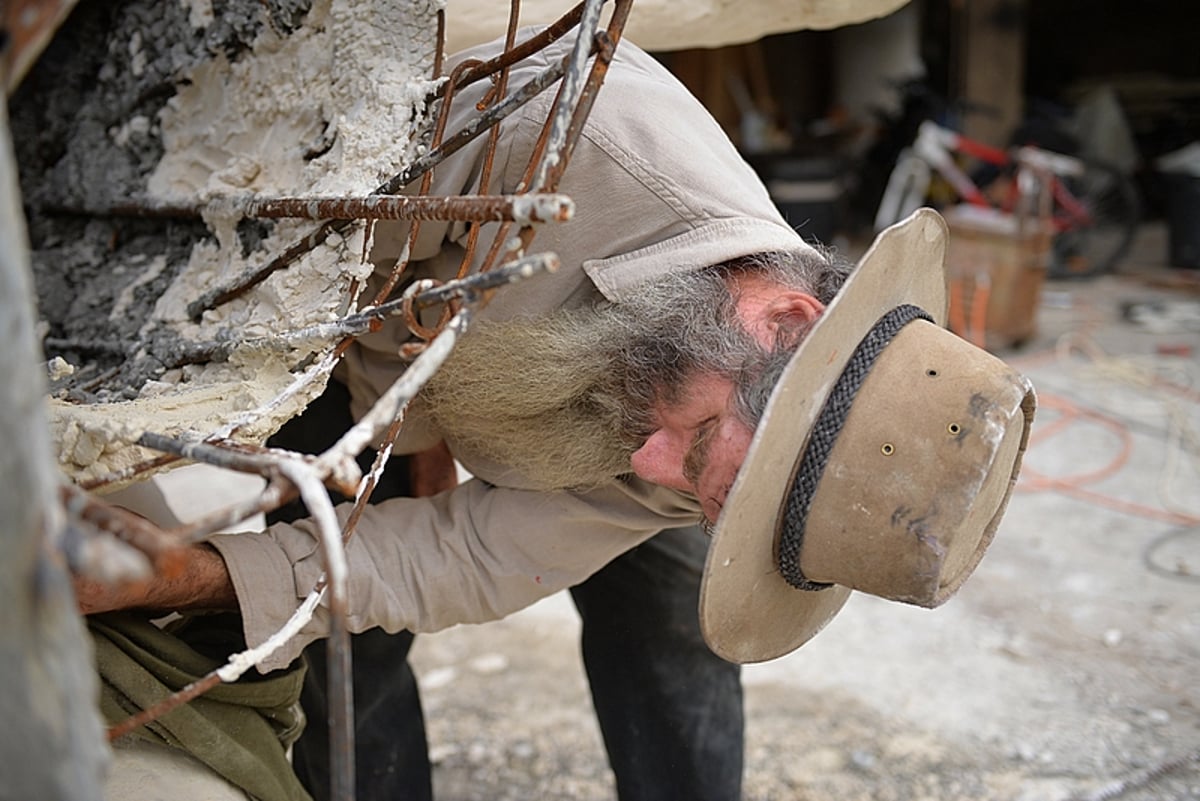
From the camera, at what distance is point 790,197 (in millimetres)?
6223

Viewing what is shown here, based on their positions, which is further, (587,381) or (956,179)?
(956,179)

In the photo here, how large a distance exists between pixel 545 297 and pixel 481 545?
1.06 feet

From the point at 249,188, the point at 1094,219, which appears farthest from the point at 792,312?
the point at 1094,219

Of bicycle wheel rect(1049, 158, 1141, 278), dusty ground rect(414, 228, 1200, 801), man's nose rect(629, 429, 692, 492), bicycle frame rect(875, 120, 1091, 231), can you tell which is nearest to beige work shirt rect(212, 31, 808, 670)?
man's nose rect(629, 429, 692, 492)

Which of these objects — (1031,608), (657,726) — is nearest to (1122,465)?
(1031,608)

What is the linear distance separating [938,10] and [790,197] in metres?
2.48

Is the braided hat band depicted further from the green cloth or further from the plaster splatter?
the green cloth

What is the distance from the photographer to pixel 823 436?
1.06m

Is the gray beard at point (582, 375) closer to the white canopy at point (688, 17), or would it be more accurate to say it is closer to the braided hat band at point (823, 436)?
the braided hat band at point (823, 436)

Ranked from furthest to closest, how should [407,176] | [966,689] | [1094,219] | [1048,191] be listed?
1. [1094,219]
2. [1048,191]
3. [966,689]
4. [407,176]

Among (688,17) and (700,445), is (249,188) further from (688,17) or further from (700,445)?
(688,17)

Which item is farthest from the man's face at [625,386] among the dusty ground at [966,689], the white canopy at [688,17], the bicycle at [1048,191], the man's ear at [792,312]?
the bicycle at [1048,191]

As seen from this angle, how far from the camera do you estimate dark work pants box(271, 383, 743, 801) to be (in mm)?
1646

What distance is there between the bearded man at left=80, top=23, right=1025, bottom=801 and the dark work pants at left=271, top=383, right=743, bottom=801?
0.73ft
